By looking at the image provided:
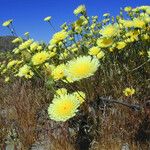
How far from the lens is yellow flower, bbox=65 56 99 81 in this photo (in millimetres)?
2495

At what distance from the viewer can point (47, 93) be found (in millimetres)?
4477

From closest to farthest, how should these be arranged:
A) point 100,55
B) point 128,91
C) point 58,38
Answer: point 128,91 < point 100,55 < point 58,38


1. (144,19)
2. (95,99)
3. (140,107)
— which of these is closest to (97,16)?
(144,19)

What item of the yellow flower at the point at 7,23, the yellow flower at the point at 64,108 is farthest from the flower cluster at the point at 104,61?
the yellow flower at the point at 7,23

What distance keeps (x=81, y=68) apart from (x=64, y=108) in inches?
11.0

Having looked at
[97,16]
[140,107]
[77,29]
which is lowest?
[140,107]

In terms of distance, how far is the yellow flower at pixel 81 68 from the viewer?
8.18ft

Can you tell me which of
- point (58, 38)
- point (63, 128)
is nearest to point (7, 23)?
point (58, 38)

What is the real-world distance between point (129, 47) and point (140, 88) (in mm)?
905

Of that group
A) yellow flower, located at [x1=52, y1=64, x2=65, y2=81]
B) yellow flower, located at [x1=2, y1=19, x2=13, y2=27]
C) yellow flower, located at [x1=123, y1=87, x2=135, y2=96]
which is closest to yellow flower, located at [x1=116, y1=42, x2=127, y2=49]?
yellow flower, located at [x1=123, y1=87, x2=135, y2=96]

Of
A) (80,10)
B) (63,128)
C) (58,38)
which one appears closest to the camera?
(63,128)

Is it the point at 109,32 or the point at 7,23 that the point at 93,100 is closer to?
the point at 109,32

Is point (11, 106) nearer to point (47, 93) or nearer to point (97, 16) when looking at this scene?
point (47, 93)

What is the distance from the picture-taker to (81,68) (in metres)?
2.58
